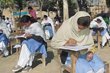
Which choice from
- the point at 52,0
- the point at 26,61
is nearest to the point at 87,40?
the point at 26,61

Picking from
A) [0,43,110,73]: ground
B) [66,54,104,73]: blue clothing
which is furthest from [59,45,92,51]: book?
[0,43,110,73]: ground

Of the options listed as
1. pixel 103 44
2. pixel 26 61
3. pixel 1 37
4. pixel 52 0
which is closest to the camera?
pixel 26 61

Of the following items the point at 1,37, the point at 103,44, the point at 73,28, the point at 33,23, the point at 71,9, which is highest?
the point at 73,28

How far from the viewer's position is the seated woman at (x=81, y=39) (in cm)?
552

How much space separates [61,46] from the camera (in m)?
5.81

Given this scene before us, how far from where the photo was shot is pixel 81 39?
571 centimetres

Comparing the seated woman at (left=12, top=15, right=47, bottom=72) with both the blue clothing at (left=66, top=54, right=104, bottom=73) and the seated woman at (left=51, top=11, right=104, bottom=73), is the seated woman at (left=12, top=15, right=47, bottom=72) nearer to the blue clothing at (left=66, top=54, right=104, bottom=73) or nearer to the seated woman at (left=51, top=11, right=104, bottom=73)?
the seated woman at (left=51, top=11, right=104, bottom=73)

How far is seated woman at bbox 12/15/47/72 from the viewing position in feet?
26.6

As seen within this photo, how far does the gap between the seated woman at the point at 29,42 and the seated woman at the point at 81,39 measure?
2.37 meters

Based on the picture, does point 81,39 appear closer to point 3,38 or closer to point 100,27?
point 3,38

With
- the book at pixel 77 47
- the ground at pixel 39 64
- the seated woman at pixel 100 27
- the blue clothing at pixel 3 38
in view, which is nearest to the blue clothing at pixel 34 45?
the ground at pixel 39 64

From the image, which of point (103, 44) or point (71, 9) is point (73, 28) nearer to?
point (103, 44)

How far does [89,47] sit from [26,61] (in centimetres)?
275

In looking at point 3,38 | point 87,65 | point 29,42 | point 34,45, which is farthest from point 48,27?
point 87,65
